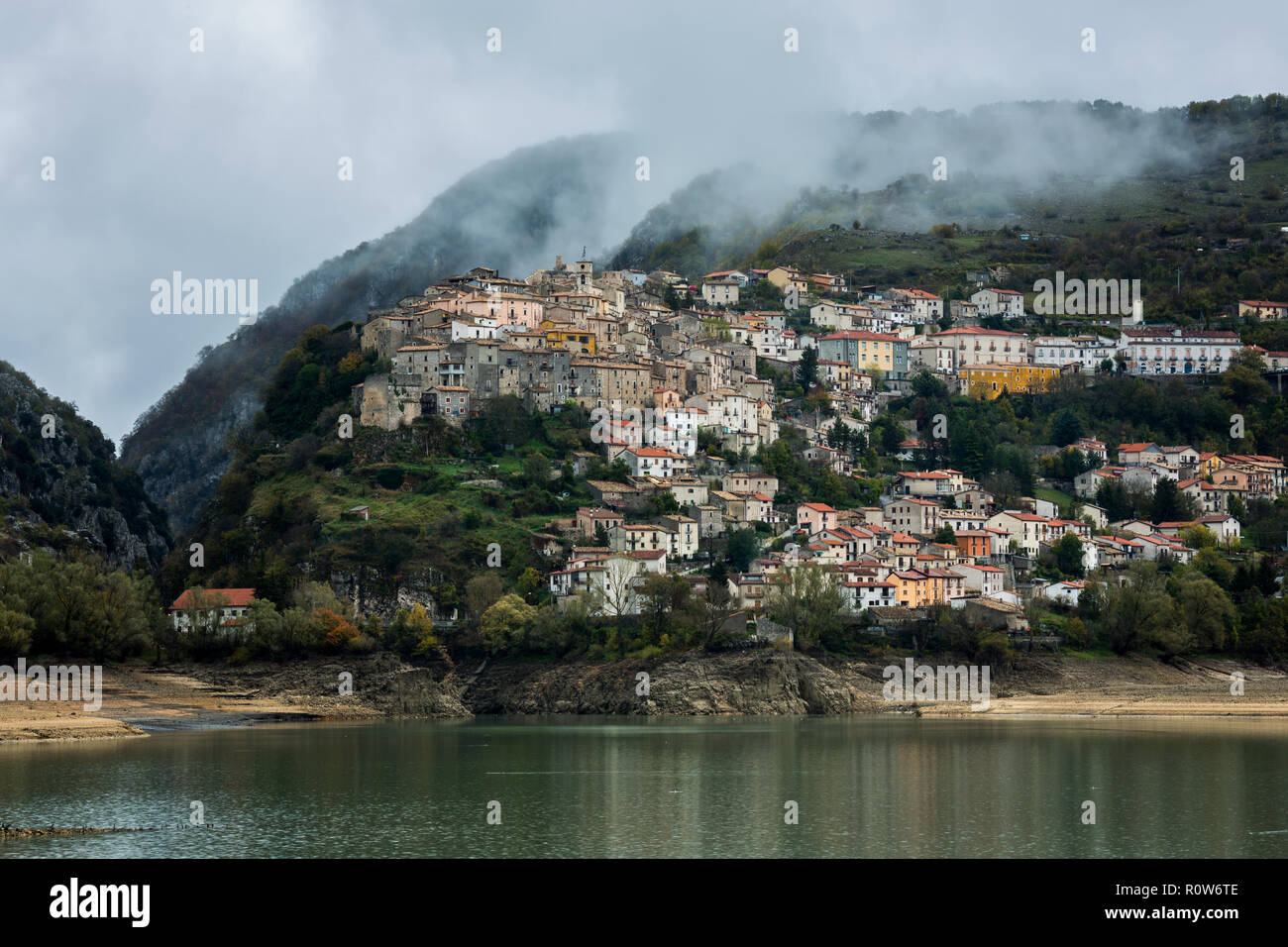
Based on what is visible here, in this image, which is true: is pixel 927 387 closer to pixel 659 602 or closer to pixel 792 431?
pixel 792 431

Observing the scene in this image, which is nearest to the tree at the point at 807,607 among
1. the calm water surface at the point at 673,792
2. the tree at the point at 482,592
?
the calm water surface at the point at 673,792

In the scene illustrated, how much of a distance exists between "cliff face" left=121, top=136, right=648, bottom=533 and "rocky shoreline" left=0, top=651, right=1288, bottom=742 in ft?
192

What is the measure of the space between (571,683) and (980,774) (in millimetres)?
30788

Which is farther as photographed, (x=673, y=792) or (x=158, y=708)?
(x=158, y=708)

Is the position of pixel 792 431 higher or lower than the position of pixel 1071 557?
higher

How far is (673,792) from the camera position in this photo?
126ft

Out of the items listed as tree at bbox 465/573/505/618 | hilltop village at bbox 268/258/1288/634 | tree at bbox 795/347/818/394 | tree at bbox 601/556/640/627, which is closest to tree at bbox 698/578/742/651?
hilltop village at bbox 268/258/1288/634

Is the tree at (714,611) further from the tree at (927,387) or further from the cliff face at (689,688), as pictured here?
the tree at (927,387)

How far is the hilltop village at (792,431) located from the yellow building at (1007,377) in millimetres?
172

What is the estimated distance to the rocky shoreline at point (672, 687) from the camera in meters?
65.6

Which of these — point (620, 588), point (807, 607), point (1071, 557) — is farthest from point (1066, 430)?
point (620, 588)

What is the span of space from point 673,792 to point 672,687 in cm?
2961
